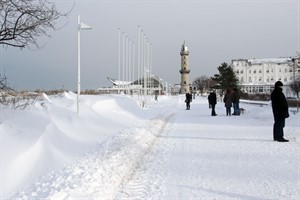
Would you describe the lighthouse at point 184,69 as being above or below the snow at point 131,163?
above

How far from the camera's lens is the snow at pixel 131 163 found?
6.72 meters

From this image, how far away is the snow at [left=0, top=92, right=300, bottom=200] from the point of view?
672 cm

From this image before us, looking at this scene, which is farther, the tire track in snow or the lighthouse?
the lighthouse

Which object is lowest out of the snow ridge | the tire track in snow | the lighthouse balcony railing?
the tire track in snow

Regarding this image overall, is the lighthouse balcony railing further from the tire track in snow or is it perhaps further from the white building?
the tire track in snow

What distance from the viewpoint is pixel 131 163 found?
29.6 ft

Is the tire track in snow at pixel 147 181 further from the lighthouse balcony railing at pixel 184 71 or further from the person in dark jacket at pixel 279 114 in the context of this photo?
the lighthouse balcony railing at pixel 184 71

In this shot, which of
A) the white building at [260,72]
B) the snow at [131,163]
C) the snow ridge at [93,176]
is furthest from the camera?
the white building at [260,72]

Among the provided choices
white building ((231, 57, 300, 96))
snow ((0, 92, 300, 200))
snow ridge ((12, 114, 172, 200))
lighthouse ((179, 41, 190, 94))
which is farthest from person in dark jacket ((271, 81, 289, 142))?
white building ((231, 57, 300, 96))

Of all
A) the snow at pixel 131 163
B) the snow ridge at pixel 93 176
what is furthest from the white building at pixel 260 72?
the snow ridge at pixel 93 176

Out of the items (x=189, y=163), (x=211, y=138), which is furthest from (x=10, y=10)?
(x=211, y=138)

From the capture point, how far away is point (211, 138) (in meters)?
14.3

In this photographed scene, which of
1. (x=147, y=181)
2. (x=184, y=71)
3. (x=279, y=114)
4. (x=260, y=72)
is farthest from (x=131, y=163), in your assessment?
(x=260, y=72)

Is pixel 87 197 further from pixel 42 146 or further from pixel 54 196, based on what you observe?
pixel 42 146
